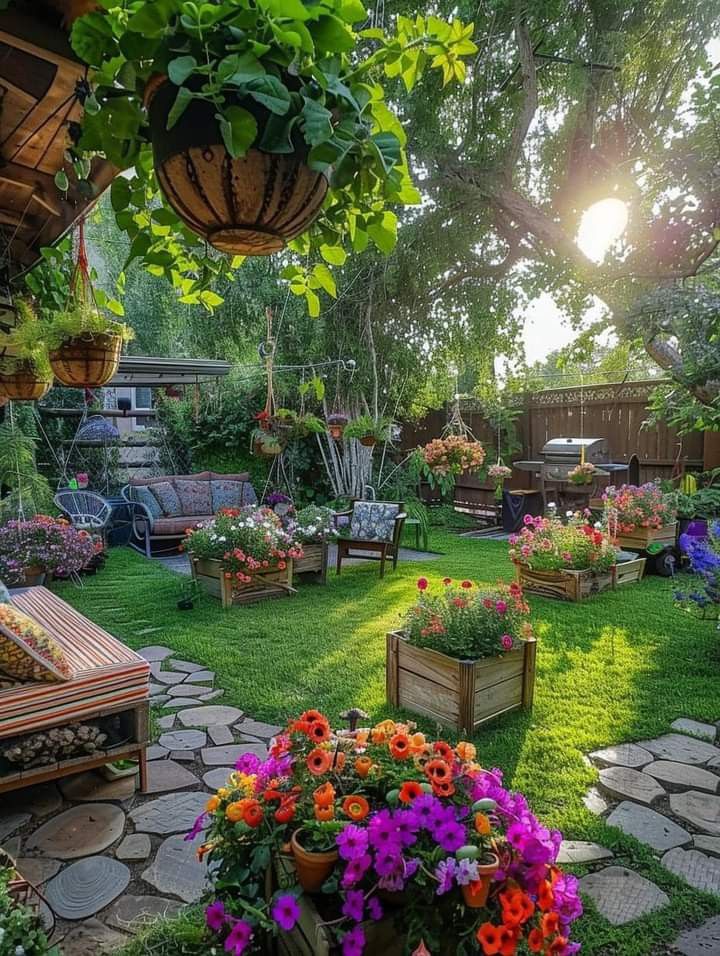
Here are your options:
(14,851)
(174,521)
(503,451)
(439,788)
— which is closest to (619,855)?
(439,788)

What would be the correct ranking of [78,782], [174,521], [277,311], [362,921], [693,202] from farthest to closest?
1. [277,311]
2. [174,521]
3. [693,202]
4. [78,782]
5. [362,921]

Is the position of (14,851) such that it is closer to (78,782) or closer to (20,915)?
(78,782)

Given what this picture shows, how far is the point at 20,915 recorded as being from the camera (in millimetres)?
1230

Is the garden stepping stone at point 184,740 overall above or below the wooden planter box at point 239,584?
below

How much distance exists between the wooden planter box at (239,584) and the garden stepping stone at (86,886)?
3255 millimetres

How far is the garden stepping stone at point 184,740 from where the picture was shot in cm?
284

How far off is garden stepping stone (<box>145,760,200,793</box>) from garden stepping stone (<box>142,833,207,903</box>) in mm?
377

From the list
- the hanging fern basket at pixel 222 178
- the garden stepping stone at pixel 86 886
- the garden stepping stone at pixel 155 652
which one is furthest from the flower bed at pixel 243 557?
the hanging fern basket at pixel 222 178

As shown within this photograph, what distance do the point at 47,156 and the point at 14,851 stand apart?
2.30m

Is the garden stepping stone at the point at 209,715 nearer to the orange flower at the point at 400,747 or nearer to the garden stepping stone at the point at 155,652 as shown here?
the garden stepping stone at the point at 155,652

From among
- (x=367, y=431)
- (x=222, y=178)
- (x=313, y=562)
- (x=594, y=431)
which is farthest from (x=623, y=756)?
(x=594, y=431)

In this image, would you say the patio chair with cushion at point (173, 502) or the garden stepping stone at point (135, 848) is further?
the patio chair with cushion at point (173, 502)

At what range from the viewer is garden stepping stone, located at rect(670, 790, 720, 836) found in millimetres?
2236

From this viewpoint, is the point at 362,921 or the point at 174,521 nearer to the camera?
the point at 362,921
